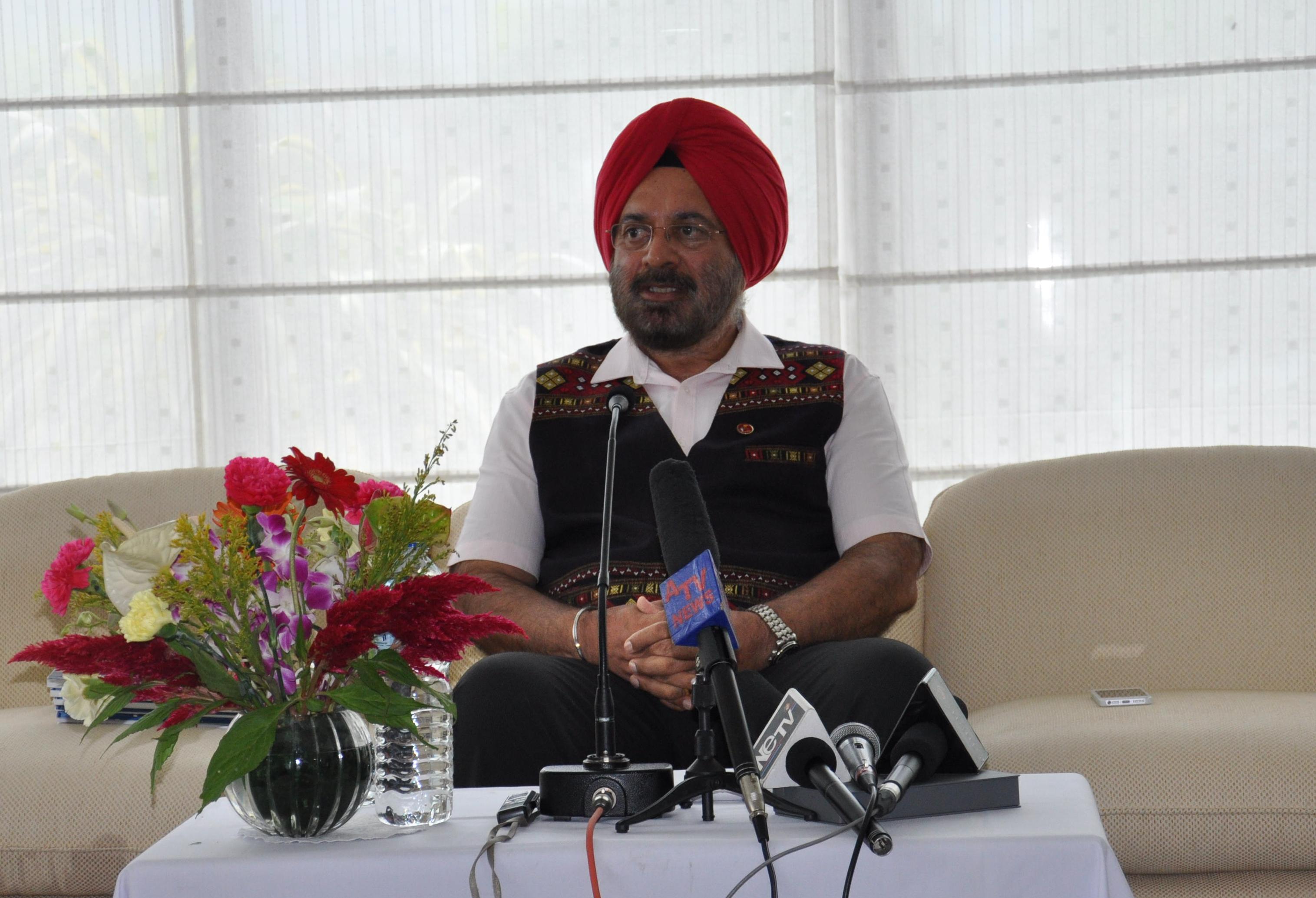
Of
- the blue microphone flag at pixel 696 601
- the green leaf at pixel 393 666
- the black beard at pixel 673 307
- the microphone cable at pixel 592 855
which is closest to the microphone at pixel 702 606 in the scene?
the blue microphone flag at pixel 696 601

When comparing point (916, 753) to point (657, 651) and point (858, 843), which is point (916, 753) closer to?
point (858, 843)

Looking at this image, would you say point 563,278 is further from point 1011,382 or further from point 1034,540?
point 1034,540

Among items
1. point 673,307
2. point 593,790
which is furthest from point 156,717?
point 673,307

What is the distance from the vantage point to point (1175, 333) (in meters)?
2.95

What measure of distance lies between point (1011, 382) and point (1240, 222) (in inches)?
23.7

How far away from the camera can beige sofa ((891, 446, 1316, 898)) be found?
228 centimetres

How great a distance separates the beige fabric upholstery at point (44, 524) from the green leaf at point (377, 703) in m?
1.50

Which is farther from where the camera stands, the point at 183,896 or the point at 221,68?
the point at 221,68

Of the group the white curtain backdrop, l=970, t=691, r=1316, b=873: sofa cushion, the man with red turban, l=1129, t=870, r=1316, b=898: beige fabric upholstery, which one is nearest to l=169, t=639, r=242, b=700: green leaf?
the man with red turban

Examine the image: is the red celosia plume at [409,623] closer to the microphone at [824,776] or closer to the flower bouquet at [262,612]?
the flower bouquet at [262,612]

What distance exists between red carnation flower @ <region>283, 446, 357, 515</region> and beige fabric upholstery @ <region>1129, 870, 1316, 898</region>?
4.10 ft

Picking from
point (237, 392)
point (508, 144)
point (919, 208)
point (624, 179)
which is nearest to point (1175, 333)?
point (919, 208)

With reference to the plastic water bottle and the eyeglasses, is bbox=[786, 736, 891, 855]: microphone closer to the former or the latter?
the plastic water bottle

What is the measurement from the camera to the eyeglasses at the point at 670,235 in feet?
7.70
